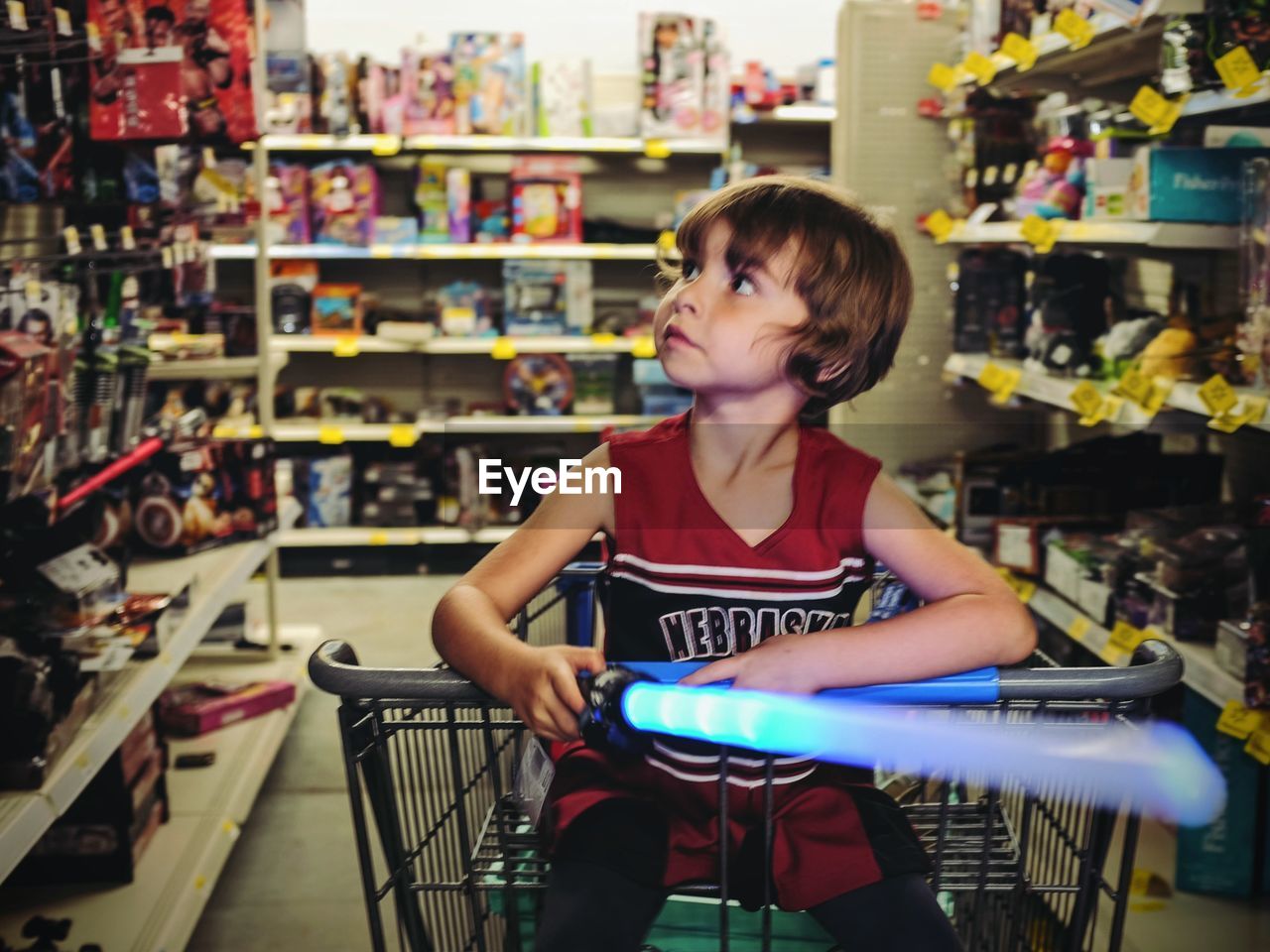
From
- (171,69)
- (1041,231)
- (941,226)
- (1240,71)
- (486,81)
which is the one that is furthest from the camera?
(486,81)

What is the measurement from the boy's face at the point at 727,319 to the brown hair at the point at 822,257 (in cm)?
1

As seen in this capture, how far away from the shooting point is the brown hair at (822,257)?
129 cm

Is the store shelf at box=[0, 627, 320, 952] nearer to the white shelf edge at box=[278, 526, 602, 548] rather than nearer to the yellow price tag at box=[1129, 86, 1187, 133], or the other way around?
the white shelf edge at box=[278, 526, 602, 548]

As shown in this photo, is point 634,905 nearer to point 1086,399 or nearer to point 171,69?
point 1086,399

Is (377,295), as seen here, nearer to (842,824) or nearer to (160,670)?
(160,670)

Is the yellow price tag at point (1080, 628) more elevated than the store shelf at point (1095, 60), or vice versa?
the store shelf at point (1095, 60)

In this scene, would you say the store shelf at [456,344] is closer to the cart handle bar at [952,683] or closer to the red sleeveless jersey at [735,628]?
the red sleeveless jersey at [735,628]

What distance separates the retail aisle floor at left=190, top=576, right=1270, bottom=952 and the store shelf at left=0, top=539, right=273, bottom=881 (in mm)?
556

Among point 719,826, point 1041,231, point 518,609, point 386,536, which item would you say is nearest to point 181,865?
point 518,609

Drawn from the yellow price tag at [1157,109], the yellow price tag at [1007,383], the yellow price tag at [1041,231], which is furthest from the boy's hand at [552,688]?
the yellow price tag at [1007,383]

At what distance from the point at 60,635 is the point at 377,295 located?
390 cm

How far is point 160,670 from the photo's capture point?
7.33 feet

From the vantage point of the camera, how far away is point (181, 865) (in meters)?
2.40

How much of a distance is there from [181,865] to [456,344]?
123 inches
